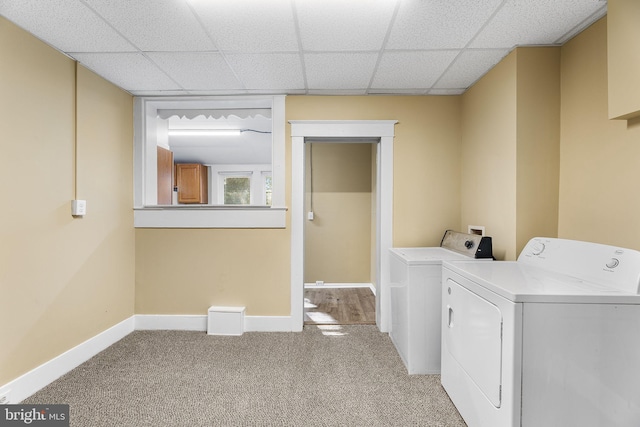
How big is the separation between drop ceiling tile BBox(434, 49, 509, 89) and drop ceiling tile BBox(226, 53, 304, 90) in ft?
3.76

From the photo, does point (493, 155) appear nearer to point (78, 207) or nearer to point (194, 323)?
point (194, 323)

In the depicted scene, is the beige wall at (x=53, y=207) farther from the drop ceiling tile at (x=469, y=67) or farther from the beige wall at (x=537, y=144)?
the beige wall at (x=537, y=144)

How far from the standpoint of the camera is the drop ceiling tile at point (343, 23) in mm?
1598

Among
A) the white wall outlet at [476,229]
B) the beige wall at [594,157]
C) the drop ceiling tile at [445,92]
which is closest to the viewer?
the beige wall at [594,157]

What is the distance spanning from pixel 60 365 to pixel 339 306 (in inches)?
96.7

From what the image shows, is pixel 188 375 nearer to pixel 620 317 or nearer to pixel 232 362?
pixel 232 362

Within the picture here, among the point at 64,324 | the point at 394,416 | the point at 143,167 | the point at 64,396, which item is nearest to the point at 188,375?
the point at 64,396

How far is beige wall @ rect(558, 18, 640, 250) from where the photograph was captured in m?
1.54

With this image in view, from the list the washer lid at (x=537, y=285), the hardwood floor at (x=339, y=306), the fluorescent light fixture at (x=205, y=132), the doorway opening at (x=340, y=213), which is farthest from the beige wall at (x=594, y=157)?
the fluorescent light fixture at (x=205, y=132)

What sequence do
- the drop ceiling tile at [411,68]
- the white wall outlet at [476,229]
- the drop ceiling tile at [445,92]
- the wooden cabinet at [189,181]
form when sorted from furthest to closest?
the wooden cabinet at [189,181], the drop ceiling tile at [445,92], the white wall outlet at [476,229], the drop ceiling tile at [411,68]

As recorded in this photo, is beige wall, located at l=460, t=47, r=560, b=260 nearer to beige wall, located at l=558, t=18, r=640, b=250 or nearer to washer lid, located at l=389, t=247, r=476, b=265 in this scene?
beige wall, located at l=558, t=18, r=640, b=250

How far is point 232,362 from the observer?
89.1 inches

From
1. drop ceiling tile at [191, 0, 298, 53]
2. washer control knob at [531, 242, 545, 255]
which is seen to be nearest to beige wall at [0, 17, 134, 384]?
drop ceiling tile at [191, 0, 298, 53]

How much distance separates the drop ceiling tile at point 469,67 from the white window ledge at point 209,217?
1750 millimetres
